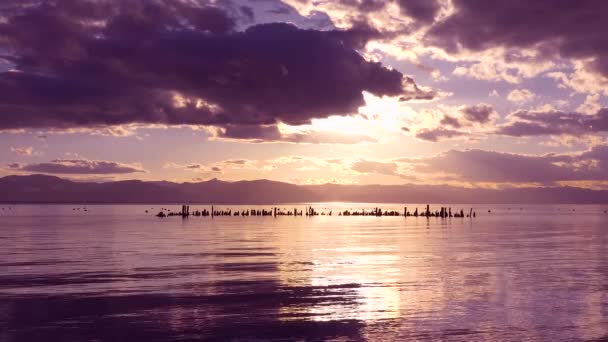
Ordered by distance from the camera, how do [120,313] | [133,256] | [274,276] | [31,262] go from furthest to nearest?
[133,256] < [31,262] < [274,276] < [120,313]

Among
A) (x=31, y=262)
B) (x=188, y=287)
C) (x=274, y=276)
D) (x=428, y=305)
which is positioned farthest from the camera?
(x=31, y=262)

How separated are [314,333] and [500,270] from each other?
760 inches

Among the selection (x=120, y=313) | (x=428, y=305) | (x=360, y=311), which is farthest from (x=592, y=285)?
(x=120, y=313)

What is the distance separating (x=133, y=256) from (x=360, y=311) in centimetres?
2470

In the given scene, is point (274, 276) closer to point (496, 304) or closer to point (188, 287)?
point (188, 287)

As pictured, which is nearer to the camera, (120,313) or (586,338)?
(586,338)

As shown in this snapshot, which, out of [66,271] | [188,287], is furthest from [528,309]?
[66,271]

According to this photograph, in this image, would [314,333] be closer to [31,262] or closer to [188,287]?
[188,287]

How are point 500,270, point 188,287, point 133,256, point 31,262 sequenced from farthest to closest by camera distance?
point 133,256 → point 31,262 → point 500,270 → point 188,287

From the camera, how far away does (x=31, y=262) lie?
3856 centimetres

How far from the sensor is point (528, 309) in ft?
75.3

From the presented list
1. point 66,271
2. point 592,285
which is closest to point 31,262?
point 66,271

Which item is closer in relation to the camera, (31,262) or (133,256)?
(31,262)

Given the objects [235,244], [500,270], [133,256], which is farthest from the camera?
[235,244]
